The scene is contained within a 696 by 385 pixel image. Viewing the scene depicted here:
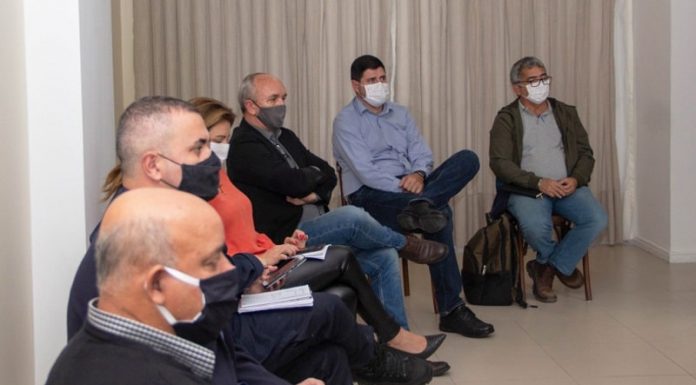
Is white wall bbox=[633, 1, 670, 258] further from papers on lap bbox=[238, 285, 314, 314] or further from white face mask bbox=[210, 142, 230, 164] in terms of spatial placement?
papers on lap bbox=[238, 285, 314, 314]

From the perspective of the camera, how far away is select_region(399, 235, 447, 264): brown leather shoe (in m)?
4.88

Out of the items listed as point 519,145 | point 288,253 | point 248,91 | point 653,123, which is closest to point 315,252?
point 288,253

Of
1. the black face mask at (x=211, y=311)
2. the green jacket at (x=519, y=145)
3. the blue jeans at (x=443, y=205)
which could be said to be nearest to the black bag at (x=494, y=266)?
the green jacket at (x=519, y=145)

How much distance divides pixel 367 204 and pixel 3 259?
2773 millimetres

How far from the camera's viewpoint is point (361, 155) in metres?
5.54

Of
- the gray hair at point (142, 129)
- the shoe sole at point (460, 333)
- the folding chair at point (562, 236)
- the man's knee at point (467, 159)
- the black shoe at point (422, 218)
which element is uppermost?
the gray hair at point (142, 129)

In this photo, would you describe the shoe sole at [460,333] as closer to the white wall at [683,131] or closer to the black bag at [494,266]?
the black bag at [494,266]

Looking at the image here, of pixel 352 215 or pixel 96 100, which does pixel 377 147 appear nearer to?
pixel 352 215

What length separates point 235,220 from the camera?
12.2ft

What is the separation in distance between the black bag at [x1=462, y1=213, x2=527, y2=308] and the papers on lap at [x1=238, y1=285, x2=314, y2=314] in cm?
263

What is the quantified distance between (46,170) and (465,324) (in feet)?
8.14

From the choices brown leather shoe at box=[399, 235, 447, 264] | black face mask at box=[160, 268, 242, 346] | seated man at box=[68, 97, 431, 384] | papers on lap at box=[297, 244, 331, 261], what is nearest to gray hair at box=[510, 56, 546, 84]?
brown leather shoe at box=[399, 235, 447, 264]

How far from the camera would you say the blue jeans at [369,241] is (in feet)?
15.1

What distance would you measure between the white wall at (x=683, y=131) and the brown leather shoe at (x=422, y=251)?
2.45 m
